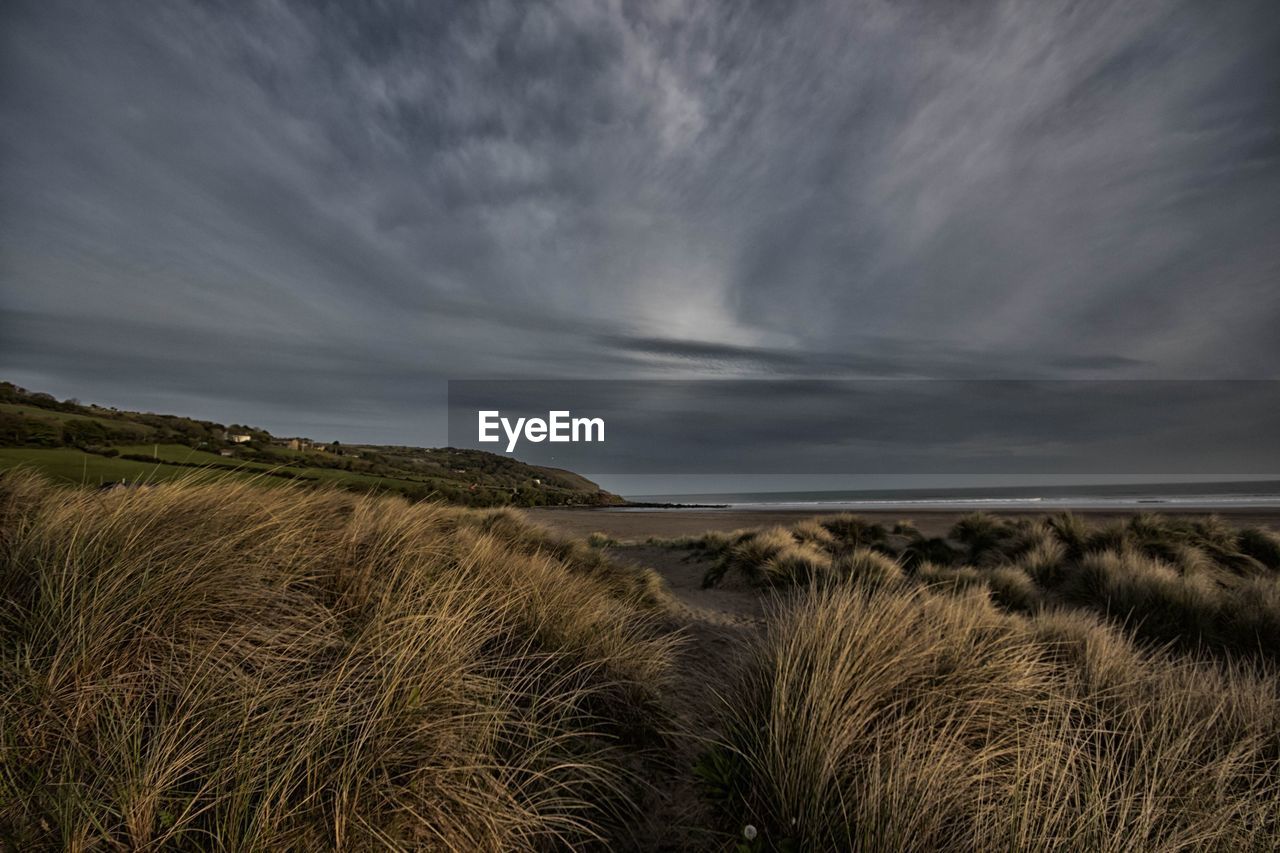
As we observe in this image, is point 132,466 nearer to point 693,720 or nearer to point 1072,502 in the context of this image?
point 693,720

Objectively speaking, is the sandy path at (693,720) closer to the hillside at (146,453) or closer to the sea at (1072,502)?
the hillside at (146,453)

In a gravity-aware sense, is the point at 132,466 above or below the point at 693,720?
above

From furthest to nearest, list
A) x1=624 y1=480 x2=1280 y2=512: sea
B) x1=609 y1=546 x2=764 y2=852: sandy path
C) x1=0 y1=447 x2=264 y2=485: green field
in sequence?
x1=624 y1=480 x2=1280 y2=512: sea
x1=0 y1=447 x2=264 y2=485: green field
x1=609 y1=546 x2=764 y2=852: sandy path

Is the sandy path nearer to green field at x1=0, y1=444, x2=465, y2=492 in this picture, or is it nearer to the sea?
green field at x1=0, y1=444, x2=465, y2=492

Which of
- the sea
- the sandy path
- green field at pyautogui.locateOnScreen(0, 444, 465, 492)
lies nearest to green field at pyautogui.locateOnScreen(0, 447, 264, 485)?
green field at pyautogui.locateOnScreen(0, 444, 465, 492)

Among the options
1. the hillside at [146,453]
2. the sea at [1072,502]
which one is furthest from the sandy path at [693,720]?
the sea at [1072,502]

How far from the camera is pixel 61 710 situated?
1.82 m

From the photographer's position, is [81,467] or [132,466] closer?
[81,467]

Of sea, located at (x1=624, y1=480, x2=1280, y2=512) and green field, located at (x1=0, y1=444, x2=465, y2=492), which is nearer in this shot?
green field, located at (x1=0, y1=444, x2=465, y2=492)

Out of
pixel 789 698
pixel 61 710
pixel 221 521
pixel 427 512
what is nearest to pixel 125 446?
pixel 427 512

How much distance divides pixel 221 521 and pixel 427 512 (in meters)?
2.60

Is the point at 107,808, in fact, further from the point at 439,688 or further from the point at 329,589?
the point at 329,589

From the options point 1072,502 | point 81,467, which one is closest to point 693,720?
point 81,467

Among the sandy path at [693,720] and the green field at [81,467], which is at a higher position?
the green field at [81,467]
